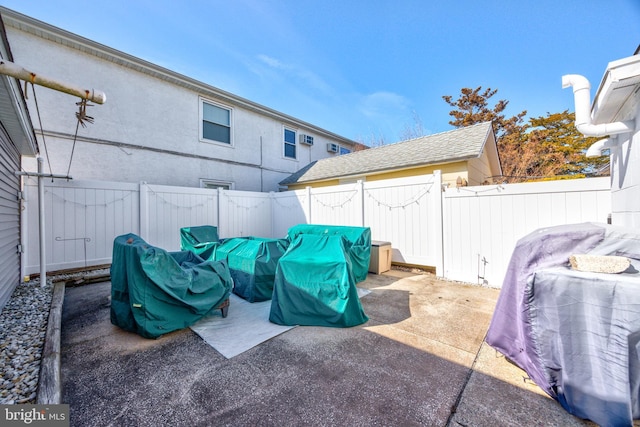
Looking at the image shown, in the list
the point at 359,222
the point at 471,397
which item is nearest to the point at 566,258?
the point at 471,397

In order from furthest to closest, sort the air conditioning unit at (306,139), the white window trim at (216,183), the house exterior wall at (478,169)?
the air conditioning unit at (306,139) → the white window trim at (216,183) → the house exterior wall at (478,169)

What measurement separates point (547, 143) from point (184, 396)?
20504 mm

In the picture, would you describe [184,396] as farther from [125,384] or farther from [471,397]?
[471,397]

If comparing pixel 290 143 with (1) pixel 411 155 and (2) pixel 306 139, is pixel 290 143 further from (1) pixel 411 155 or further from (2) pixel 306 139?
(1) pixel 411 155

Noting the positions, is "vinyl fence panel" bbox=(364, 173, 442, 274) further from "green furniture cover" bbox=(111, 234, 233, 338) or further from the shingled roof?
"green furniture cover" bbox=(111, 234, 233, 338)

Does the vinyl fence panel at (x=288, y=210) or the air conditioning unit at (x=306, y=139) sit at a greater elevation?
the air conditioning unit at (x=306, y=139)

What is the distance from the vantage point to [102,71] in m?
6.69

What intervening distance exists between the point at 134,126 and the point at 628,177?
10257mm

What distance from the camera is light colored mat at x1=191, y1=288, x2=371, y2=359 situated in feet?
9.29

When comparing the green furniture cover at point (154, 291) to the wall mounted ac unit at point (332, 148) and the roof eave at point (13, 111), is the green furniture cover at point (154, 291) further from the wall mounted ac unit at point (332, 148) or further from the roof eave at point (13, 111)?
the wall mounted ac unit at point (332, 148)

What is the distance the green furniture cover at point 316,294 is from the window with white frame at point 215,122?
24.1 feet

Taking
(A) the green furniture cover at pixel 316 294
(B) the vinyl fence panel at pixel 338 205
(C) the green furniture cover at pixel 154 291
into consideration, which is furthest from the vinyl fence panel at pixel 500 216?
(C) the green furniture cover at pixel 154 291

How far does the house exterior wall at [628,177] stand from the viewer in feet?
8.49

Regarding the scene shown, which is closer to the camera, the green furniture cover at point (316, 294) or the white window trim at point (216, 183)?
the green furniture cover at point (316, 294)
